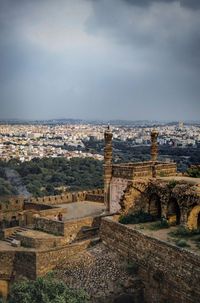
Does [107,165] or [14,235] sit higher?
[107,165]

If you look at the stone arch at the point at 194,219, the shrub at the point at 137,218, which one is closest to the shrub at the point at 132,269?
the stone arch at the point at 194,219

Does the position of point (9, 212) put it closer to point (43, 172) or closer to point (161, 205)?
point (161, 205)

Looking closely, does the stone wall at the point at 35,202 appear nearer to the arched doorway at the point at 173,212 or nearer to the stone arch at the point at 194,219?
the arched doorway at the point at 173,212

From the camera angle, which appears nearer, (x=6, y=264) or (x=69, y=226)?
(x=6, y=264)

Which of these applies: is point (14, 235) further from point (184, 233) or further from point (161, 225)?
point (184, 233)

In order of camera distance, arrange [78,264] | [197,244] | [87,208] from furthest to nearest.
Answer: [87,208] < [78,264] < [197,244]

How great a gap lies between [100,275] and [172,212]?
332 cm

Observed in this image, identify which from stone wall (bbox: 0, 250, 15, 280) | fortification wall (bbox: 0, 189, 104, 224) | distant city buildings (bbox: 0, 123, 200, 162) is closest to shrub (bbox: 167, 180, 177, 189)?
stone wall (bbox: 0, 250, 15, 280)

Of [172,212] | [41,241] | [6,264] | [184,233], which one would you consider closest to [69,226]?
[41,241]

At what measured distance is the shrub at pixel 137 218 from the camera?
53.7ft

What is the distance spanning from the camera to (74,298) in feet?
40.2

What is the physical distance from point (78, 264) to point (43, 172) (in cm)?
3512

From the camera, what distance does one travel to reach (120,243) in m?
15.2

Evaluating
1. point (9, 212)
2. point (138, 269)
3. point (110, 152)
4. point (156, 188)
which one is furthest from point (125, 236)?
point (9, 212)
